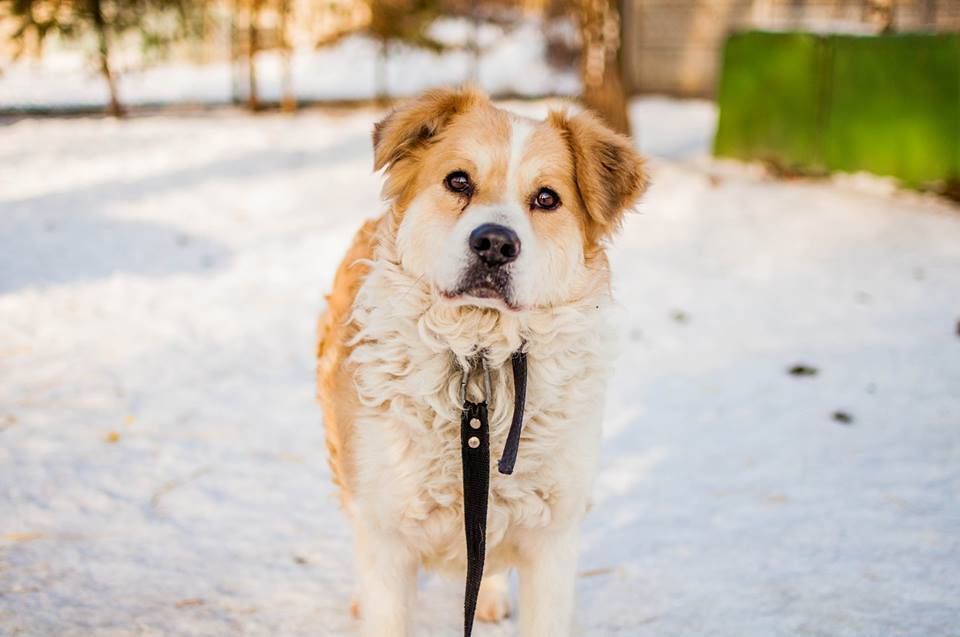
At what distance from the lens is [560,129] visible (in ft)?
8.83

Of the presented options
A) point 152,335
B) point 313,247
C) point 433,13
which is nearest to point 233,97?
point 433,13

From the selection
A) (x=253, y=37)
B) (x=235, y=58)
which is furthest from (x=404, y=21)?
(x=235, y=58)

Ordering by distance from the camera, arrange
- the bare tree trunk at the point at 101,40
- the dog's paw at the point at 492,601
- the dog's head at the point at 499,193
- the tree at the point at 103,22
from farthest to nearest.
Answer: the bare tree trunk at the point at 101,40 → the tree at the point at 103,22 → the dog's paw at the point at 492,601 → the dog's head at the point at 499,193

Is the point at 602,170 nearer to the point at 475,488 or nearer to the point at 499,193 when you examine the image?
the point at 499,193

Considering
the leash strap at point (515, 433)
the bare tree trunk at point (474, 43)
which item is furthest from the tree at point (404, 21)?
the leash strap at point (515, 433)

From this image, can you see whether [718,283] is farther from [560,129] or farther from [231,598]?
[231,598]

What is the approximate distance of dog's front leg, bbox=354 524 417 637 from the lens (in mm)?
2373

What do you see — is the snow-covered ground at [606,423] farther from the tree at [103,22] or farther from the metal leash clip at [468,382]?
the tree at [103,22]

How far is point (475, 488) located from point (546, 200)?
958 mm

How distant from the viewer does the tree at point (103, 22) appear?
10828 millimetres

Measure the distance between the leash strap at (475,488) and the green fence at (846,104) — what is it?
28.8ft

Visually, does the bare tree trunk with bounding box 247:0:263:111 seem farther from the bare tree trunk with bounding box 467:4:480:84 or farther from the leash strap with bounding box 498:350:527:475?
the leash strap with bounding box 498:350:527:475

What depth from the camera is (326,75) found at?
1659 centimetres

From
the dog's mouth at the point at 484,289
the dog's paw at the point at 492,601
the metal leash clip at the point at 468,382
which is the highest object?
the dog's mouth at the point at 484,289
